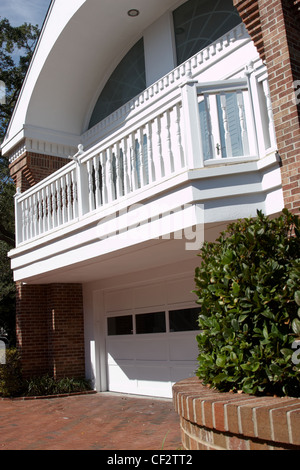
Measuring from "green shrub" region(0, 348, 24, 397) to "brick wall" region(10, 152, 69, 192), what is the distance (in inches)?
173

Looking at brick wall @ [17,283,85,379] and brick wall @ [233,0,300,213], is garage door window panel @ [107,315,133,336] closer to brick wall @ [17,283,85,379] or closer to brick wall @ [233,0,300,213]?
brick wall @ [17,283,85,379]

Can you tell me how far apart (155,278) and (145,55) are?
521 cm

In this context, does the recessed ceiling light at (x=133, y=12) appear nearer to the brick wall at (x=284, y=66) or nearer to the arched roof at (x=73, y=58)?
the arched roof at (x=73, y=58)

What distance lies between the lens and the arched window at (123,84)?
11.4 meters

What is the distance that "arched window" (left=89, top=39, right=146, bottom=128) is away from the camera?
11.4m

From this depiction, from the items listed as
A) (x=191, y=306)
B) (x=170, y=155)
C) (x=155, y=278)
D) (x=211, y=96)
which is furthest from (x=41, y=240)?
(x=211, y=96)

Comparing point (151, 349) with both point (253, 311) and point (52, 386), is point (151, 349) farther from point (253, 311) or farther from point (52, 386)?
point (253, 311)

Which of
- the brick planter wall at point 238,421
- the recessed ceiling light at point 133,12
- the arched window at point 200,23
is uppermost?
the recessed ceiling light at point 133,12

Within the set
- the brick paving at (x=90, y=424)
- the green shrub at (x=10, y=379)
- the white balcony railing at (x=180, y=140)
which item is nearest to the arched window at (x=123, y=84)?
the white balcony railing at (x=180, y=140)

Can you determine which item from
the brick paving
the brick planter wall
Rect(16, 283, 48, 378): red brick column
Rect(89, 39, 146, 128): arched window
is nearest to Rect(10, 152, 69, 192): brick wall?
Rect(89, 39, 146, 128): arched window

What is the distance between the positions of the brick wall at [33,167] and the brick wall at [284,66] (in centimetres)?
713

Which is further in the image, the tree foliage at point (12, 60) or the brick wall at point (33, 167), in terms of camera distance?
the tree foliage at point (12, 60)
